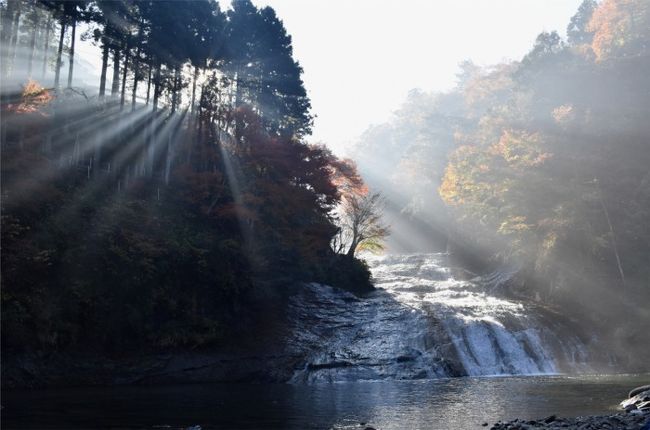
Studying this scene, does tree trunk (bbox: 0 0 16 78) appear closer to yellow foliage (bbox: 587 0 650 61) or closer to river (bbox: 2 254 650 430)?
river (bbox: 2 254 650 430)

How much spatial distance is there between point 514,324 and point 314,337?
11.4m

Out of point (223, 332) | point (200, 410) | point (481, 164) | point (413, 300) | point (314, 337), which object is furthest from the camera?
point (481, 164)

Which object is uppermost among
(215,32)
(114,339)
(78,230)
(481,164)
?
(215,32)

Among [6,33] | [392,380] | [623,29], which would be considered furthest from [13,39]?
[623,29]

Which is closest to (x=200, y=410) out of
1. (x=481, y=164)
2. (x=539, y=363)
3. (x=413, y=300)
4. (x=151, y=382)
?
(x=151, y=382)

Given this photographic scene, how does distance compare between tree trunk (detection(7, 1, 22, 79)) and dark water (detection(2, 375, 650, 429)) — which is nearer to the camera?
dark water (detection(2, 375, 650, 429))

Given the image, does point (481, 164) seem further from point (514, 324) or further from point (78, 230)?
point (78, 230)

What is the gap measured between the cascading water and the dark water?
2629 mm

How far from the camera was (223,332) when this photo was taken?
88.7 ft

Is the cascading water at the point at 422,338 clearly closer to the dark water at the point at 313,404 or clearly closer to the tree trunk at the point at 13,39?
the dark water at the point at 313,404

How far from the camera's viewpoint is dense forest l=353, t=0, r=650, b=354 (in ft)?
120

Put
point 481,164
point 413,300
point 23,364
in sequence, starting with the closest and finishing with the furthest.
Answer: point 23,364, point 413,300, point 481,164

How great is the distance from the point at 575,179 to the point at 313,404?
26.8m

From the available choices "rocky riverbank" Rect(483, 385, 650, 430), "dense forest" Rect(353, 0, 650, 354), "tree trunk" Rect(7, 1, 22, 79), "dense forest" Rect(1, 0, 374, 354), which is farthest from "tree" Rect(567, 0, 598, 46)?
"rocky riverbank" Rect(483, 385, 650, 430)
